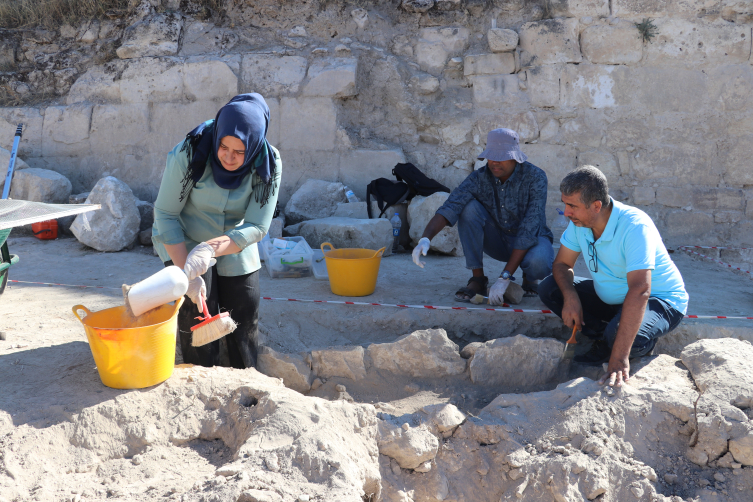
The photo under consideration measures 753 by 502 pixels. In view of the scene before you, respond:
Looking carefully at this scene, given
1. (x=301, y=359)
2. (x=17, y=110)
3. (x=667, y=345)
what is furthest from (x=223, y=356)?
(x=17, y=110)

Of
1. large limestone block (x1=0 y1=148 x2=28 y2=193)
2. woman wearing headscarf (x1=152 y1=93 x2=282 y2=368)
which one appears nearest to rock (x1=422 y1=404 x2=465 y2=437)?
woman wearing headscarf (x1=152 y1=93 x2=282 y2=368)

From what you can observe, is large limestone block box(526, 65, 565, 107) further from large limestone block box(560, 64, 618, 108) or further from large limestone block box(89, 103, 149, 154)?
large limestone block box(89, 103, 149, 154)

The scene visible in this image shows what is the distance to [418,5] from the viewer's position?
5.95 metres

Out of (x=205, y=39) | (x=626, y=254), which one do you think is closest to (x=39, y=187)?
(x=205, y=39)

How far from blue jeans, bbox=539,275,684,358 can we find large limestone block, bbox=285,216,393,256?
2.05m

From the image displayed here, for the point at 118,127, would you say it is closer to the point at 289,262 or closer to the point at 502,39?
the point at 289,262

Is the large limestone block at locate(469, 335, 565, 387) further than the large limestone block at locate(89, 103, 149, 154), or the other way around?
the large limestone block at locate(89, 103, 149, 154)

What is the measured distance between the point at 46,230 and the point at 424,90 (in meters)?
4.11

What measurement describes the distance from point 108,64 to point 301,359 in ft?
17.0

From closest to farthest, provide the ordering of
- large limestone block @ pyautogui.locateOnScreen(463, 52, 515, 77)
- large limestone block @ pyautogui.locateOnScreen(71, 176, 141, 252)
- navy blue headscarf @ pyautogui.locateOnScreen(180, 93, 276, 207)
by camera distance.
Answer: navy blue headscarf @ pyautogui.locateOnScreen(180, 93, 276, 207) < large limestone block @ pyautogui.locateOnScreen(71, 176, 141, 252) < large limestone block @ pyautogui.locateOnScreen(463, 52, 515, 77)

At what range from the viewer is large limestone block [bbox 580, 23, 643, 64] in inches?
213

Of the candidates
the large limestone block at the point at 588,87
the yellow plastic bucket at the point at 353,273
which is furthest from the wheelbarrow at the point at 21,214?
the large limestone block at the point at 588,87

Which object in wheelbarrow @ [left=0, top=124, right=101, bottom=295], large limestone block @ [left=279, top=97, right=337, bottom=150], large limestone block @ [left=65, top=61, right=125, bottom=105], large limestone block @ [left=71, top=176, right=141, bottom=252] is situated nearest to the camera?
wheelbarrow @ [left=0, top=124, right=101, bottom=295]

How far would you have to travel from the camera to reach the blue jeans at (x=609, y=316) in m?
2.76
